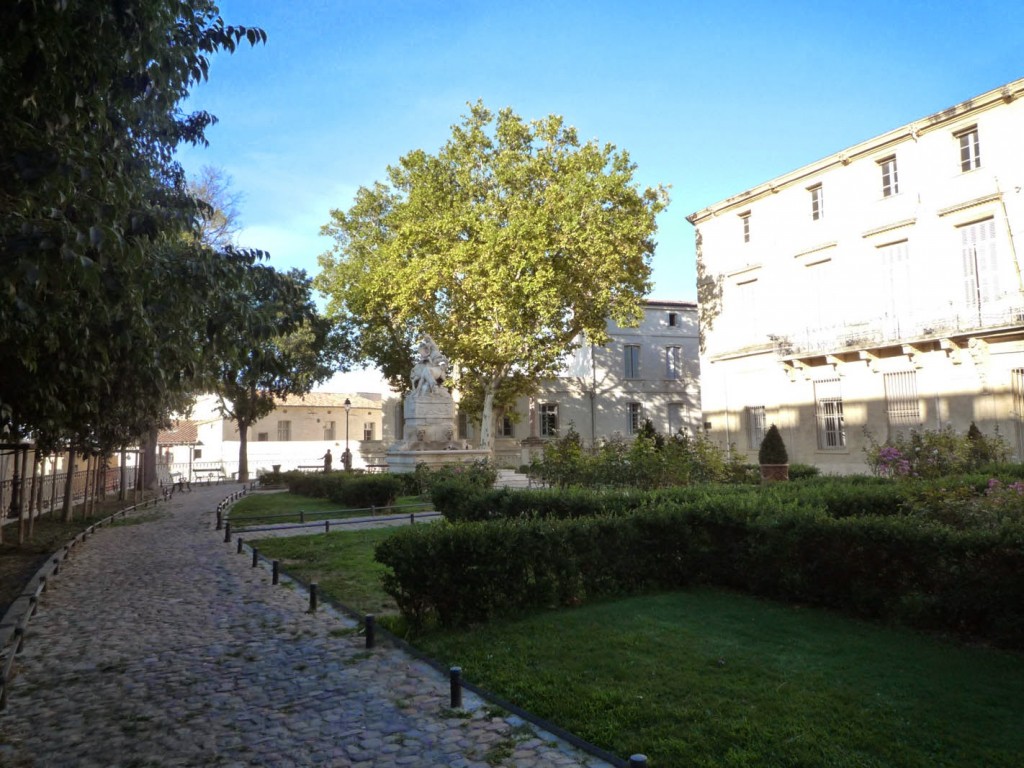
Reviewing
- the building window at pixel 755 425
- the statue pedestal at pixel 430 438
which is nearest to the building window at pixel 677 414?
the building window at pixel 755 425

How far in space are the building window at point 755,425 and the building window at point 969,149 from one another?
1038cm

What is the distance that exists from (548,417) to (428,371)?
67.9 ft

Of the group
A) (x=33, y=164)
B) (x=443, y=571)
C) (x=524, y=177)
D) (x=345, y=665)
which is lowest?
(x=345, y=665)

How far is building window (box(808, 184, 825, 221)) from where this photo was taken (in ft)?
Answer: 86.3

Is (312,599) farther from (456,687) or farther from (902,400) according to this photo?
(902,400)

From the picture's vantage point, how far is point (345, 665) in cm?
607

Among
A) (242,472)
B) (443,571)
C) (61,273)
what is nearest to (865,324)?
(443,571)

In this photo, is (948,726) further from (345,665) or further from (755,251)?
(755,251)

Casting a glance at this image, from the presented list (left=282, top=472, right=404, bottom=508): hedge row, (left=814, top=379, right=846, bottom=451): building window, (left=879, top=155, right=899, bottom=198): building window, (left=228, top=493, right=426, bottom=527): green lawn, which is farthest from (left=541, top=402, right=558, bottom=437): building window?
(left=879, top=155, right=899, bottom=198): building window

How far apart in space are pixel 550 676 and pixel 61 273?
421cm

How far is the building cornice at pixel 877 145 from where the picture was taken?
20.8 metres

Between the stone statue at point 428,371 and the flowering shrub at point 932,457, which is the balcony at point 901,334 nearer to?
the flowering shrub at point 932,457

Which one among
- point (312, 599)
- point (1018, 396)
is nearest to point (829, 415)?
point (1018, 396)

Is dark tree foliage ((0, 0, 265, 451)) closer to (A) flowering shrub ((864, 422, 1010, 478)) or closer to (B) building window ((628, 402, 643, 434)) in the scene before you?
(A) flowering shrub ((864, 422, 1010, 478))
